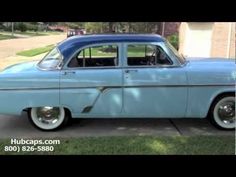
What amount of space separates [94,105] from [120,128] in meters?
0.66

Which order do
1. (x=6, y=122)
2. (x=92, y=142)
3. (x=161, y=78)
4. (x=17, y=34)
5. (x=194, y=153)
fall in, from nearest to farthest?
(x=194, y=153) → (x=92, y=142) → (x=161, y=78) → (x=6, y=122) → (x=17, y=34)

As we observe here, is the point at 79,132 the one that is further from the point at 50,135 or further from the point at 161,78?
the point at 161,78

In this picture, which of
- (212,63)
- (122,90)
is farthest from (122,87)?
(212,63)

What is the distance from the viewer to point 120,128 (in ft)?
20.2

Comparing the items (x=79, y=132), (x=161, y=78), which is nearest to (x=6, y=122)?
(x=79, y=132)

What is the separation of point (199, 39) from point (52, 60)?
10.4m

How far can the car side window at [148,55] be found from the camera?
5.98 metres

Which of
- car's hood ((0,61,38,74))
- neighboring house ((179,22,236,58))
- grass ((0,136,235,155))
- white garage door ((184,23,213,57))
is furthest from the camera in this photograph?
white garage door ((184,23,213,57))

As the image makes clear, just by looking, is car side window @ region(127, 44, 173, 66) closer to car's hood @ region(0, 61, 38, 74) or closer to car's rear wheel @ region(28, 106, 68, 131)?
car's rear wheel @ region(28, 106, 68, 131)

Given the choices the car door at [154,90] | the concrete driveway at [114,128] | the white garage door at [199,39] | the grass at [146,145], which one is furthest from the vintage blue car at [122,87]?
the white garage door at [199,39]

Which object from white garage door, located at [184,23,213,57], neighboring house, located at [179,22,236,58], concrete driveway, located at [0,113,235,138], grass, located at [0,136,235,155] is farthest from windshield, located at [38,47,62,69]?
white garage door, located at [184,23,213,57]

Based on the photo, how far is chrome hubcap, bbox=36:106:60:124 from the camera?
5984 mm

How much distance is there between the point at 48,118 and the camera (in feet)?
19.9

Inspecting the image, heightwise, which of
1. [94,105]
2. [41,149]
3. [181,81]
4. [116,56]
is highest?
[116,56]
